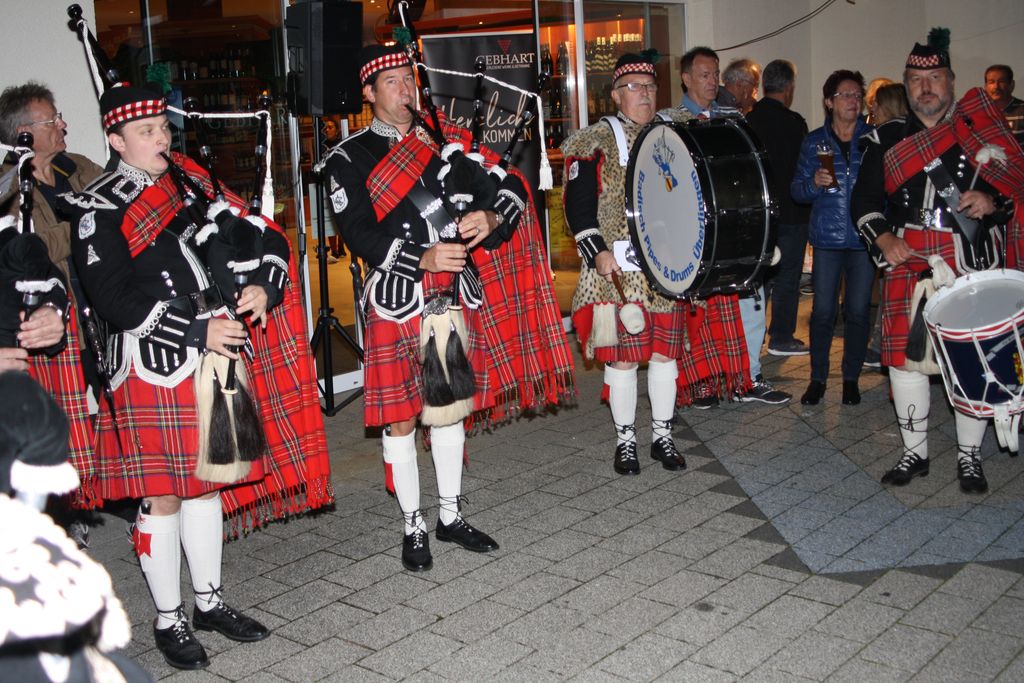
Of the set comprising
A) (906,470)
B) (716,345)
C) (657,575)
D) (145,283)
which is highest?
(145,283)

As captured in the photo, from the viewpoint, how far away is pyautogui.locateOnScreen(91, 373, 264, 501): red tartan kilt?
3.15m

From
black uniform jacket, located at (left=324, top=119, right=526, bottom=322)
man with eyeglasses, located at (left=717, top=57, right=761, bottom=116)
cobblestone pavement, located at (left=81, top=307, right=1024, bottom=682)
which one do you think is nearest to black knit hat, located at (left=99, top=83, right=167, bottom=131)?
black uniform jacket, located at (left=324, top=119, right=526, bottom=322)

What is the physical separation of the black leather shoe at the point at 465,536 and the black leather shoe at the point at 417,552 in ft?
0.55

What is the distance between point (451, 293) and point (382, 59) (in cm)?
84

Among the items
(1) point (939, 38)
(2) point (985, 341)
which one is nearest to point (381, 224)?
(2) point (985, 341)

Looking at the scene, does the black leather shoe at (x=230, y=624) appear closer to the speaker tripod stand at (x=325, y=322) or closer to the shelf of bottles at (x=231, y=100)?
the speaker tripod stand at (x=325, y=322)

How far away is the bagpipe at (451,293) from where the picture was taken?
12.3 ft

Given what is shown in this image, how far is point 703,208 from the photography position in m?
4.12

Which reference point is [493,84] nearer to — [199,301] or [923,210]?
[923,210]

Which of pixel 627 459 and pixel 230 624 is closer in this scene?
pixel 230 624

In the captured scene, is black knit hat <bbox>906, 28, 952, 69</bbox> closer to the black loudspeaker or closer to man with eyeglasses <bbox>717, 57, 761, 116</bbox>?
man with eyeglasses <bbox>717, 57, 761, 116</bbox>

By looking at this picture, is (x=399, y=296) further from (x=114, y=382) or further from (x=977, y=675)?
(x=977, y=675)

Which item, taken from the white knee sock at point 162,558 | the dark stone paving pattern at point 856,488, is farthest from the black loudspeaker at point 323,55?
the white knee sock at point 162,558

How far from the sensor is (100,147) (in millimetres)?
5379
